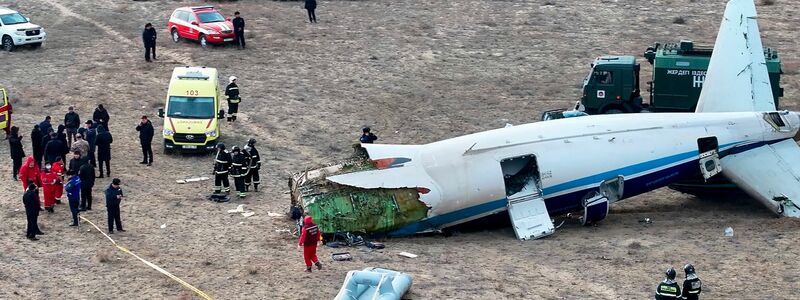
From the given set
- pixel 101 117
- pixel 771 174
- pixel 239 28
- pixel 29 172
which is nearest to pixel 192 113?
pixel 101 117

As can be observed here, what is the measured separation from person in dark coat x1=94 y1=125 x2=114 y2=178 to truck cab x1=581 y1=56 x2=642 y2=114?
14771 millimetres

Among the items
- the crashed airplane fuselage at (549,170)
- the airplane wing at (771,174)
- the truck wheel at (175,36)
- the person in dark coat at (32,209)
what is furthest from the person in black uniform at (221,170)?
the truck wheel at (175,36)

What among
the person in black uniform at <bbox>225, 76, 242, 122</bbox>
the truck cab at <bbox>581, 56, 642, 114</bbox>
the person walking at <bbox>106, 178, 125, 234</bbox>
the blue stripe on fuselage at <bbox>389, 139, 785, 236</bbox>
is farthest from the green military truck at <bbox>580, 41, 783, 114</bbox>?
the person walking at <bbox>106, 178, 125, 234</bbox>

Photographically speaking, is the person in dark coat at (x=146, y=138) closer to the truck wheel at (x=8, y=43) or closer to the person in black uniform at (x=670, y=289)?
the truck wheel at (x=8, y=43)

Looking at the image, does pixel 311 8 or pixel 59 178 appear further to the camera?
pixel 311 8

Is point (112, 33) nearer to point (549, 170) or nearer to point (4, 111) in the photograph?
point (4, 111)

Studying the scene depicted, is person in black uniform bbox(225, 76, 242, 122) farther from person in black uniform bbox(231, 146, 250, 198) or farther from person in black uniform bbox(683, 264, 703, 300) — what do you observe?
person in black uniform bbox(683, 264, 703, 300)

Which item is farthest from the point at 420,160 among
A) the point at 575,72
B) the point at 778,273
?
the point at 575,72

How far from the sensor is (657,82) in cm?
4031

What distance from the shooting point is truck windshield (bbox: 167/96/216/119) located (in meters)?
39.5

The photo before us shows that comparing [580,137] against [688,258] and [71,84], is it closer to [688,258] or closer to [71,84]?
[688,258]

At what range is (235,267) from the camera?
93.3 feet

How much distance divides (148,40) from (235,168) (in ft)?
53.7

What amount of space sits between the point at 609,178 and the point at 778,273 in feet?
17.6
